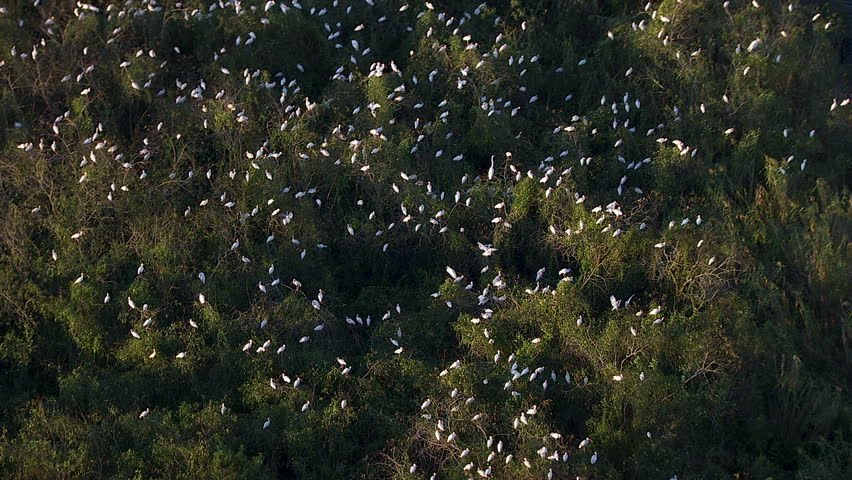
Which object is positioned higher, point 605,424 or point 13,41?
point 13,41

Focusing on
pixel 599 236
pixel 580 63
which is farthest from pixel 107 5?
pixel 599 236

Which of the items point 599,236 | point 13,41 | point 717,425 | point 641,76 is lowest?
point 717,425

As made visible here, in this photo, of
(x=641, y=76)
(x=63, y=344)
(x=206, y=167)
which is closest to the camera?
(x=63, y=344)

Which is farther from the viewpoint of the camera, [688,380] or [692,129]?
[692,129]

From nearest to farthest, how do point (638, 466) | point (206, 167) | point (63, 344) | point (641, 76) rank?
point (638, 466)
point (63, 344)
point (206, 167)
point (641, 76)

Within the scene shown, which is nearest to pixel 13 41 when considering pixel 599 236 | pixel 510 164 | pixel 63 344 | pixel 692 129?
pixel 63 344

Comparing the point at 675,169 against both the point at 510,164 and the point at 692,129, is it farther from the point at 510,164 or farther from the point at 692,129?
the point at 510,164
